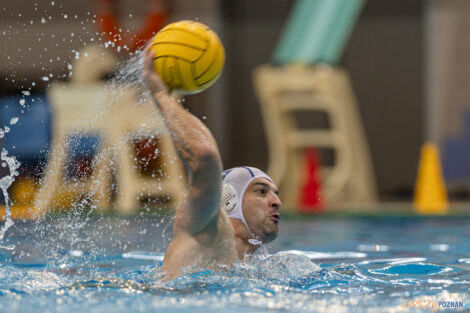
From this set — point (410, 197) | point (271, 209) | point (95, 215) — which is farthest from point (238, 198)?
point (410, 197)

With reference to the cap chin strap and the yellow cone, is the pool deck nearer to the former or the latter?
the yellow cone

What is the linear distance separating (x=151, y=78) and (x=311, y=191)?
4.74 m

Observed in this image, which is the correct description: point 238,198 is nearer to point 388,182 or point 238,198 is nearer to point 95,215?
point 95,215

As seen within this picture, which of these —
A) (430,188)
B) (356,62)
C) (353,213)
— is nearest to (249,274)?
(353,213)

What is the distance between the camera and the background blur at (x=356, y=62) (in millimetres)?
9844

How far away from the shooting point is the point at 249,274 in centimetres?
311

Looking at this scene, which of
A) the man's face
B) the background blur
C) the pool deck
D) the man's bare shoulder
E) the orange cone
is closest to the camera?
the man's bare shoulder

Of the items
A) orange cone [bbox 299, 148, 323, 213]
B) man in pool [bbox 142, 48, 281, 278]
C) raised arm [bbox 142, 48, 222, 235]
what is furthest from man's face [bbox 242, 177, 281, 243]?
orange cone [bbox 299, 148, 323, 213]

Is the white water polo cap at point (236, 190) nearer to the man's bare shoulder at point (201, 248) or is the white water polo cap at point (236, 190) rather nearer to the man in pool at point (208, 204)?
the man in pool at point (208, 204)

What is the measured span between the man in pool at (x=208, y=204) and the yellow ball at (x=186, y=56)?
0.05 m

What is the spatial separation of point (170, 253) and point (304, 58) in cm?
560

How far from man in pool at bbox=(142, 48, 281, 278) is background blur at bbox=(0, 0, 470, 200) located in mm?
6769

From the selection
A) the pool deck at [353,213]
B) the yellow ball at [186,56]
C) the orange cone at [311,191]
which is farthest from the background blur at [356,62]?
the yellow ball at [186,56]

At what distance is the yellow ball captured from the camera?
113 inches
